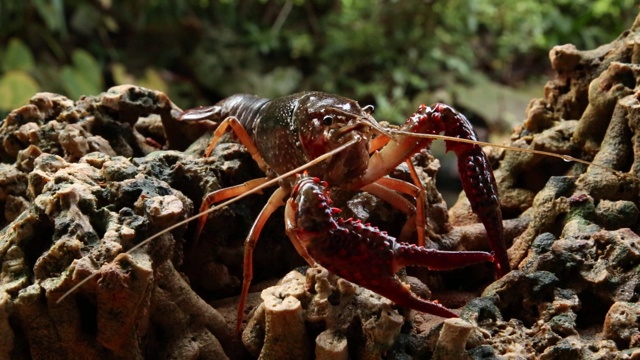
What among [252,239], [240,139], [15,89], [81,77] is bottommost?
[252,239]

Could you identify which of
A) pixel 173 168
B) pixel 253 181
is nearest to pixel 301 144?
pixel 253 181

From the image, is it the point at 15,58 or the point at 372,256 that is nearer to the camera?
the point at 372,256

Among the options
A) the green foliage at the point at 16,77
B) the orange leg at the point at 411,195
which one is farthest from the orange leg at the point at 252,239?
the green foliage at the point at 16,77

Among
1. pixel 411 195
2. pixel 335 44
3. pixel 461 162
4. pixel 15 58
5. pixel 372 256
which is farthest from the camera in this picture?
pixel 335 44

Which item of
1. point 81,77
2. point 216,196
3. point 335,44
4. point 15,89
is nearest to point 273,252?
point 216,196

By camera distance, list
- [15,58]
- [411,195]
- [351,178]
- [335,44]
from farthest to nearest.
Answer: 1. [335,44]
2. [15,58]
3. [411,195]
4. [351,178]

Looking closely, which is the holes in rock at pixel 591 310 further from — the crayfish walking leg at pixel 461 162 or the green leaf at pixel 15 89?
the green leaf at pixel 15 89

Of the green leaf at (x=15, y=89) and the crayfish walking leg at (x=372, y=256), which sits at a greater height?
the green leaf at (x=15, y=89)

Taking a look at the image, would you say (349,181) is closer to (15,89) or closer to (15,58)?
(15,89)
